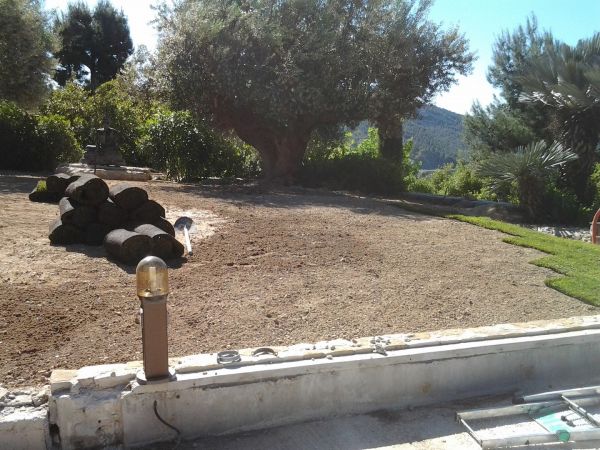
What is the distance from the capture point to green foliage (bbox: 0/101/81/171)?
55.4 feet

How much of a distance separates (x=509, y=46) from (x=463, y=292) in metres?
20.0

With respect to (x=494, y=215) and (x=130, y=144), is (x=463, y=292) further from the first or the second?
(x=130, y=144)

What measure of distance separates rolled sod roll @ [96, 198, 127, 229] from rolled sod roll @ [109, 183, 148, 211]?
0.23 feet

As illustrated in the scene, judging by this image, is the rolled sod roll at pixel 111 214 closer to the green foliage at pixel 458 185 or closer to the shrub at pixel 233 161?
the shrub at pixel 233 161

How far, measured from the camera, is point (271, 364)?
329 cm

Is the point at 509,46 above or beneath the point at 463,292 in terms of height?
above

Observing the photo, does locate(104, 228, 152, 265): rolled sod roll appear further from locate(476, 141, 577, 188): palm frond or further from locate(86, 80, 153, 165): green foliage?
locate(86, 80, 153, 165): green foliage


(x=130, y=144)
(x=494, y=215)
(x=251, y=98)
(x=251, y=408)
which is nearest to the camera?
(x=251, y=408)

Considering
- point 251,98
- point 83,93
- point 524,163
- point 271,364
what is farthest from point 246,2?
point 271,364

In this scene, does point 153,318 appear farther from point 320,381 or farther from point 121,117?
point 121,117

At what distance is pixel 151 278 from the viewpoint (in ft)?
9.90

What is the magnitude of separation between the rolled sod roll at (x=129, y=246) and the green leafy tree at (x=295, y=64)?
838 cm

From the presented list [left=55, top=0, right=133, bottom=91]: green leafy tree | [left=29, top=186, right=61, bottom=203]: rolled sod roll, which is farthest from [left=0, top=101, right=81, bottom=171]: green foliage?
[left=55, top=0, right=133, bottom=91]: green leafy tree

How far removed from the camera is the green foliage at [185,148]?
54.7ft
